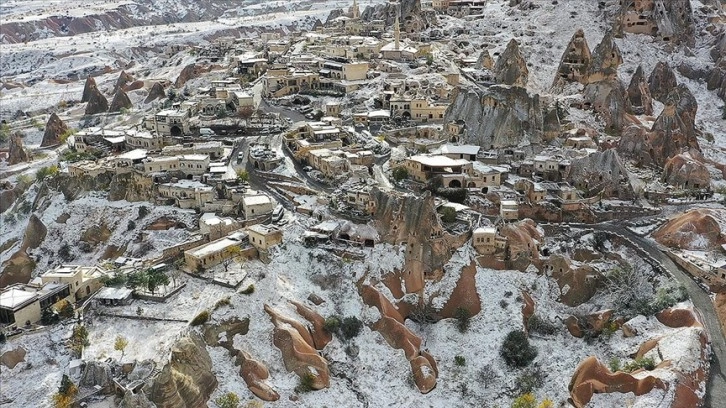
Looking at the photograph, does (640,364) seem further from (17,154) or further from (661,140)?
Result: (17,154)

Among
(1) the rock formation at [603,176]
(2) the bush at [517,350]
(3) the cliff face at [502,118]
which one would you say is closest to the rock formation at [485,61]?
(3) the cliff face at [502,118]

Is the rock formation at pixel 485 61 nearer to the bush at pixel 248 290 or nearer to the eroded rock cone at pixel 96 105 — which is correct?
the eroded rock cone at pixel 96 105

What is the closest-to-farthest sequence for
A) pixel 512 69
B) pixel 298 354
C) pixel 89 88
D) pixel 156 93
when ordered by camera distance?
pixel 298 354, pixel 512 69, pixel 156 93, pixel 89 88

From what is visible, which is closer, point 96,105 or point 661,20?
point 661,20

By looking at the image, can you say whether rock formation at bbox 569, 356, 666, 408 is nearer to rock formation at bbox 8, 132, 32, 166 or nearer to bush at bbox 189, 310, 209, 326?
bush at bbox 189, 310, 209, 326

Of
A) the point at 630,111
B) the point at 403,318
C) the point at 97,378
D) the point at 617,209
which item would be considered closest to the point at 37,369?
the point at 97,378

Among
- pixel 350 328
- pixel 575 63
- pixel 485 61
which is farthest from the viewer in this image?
pixel 485 61

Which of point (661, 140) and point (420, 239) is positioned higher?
point (661, 140)

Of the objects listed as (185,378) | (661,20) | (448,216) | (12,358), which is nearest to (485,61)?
(661,20)

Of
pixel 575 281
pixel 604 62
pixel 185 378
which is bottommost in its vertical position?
pixel 575 281
